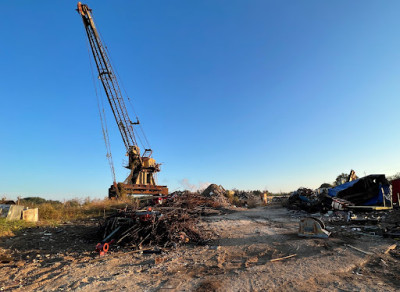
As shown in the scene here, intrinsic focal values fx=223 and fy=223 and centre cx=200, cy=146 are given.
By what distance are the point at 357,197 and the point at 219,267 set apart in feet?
46.3

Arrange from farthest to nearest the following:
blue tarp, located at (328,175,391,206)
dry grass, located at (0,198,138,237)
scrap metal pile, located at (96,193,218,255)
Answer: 1. blue tarp, located at (328,175,391,206)
2. dry grass, located at (0,198,138,237)
3. scrap metal pile, located at (96,193,218,255)

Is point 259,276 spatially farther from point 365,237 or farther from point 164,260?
point 365,237

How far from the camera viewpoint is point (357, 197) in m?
14.5

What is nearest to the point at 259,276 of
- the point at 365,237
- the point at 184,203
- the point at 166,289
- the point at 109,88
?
the point at 166,289

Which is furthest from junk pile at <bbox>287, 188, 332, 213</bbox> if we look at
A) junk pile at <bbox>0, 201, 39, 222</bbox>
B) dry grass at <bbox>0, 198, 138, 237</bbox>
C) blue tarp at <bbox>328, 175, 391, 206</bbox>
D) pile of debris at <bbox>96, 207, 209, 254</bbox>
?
junk pile at <bbox>0, 201, 39, 222</bbox>

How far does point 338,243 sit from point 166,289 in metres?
4.94

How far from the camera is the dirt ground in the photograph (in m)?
3.65

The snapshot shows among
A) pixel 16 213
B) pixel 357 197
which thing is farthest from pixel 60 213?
pixel 357 197

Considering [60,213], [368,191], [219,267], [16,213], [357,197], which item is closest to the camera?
[219,267]

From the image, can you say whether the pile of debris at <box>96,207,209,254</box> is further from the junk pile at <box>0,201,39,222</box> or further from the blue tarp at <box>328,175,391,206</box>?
the blue tarp at <box>328,175,391,206</box>

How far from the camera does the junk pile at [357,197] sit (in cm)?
1276

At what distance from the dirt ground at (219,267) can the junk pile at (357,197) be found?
641cm

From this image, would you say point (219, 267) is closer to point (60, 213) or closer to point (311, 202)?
point (311, 202)

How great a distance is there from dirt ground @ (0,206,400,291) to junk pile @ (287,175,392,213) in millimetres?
6412
